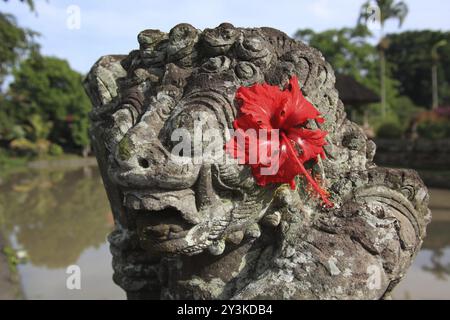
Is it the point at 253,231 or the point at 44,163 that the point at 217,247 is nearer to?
the point at 253,231

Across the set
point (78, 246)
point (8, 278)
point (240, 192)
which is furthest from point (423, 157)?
point (240, 192)

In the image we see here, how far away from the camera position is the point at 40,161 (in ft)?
76.1

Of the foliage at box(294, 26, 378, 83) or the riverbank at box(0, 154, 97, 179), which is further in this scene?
the foliage at box(294, 26, 378, 83)

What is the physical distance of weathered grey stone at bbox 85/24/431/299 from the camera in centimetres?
112

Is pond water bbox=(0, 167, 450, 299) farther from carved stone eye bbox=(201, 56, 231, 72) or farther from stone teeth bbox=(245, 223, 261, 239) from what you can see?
carved stone eye bbox=(201, 56, 231, 72)

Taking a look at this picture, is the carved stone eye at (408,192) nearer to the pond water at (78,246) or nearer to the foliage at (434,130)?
the pond water at (78,246)

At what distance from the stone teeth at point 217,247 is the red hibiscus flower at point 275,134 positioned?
7.8 inches

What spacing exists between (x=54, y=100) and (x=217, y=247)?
28.4 metres

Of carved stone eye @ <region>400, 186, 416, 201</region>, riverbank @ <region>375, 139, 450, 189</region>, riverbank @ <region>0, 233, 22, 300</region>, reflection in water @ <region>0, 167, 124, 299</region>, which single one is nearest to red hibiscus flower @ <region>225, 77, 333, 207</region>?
carved stone eye @ <region>400, 186, 416, 201</region>

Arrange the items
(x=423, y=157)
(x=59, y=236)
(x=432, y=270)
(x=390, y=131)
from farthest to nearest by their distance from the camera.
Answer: (x=390, y=131), (x=423, y=157), (x=59, y=236), (x=432, y=270)

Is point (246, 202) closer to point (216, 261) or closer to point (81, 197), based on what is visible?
point (216, 261)

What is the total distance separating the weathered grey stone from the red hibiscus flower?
1.5 inches

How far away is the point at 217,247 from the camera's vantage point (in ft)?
3.96

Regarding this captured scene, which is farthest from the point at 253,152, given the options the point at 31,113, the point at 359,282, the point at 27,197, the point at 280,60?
the point at 31,113
